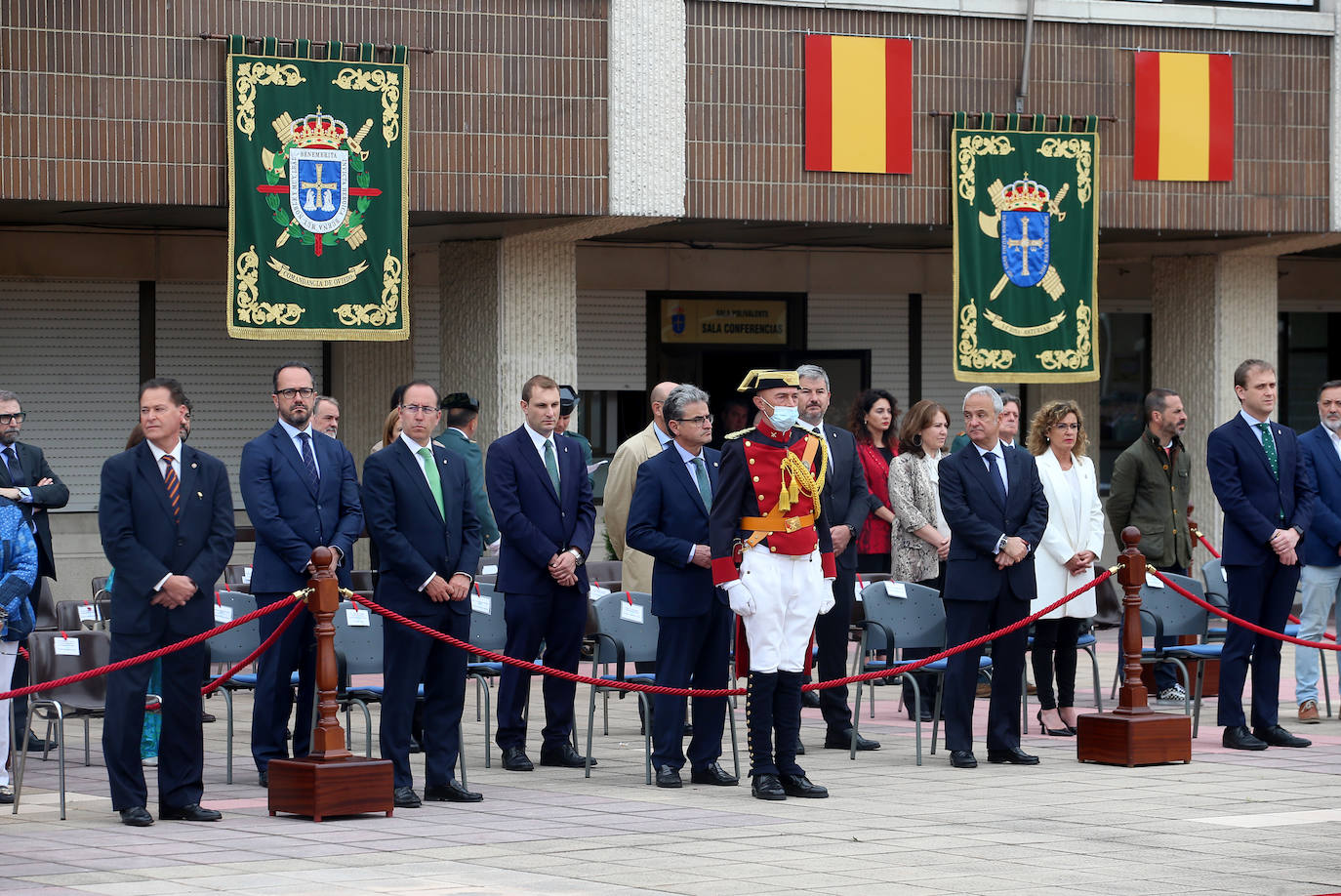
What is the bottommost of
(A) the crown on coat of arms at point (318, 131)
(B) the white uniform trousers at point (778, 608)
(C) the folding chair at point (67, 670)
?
(C) the folding chair at point (67, 670)

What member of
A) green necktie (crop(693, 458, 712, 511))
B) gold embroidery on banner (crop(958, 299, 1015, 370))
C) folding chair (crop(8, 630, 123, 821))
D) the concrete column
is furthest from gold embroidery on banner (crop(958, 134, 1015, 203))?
folding chair (crop(8, 630, 123, 821))

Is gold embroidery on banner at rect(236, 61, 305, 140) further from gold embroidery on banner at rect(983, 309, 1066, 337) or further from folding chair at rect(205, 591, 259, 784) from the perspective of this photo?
gold embroidery on banner at rect(983, 309, 1066, 337)

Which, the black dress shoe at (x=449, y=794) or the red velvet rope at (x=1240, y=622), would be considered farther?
the red velvet rope at (x=1240, y=622)

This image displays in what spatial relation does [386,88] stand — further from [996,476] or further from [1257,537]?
[1257,537]

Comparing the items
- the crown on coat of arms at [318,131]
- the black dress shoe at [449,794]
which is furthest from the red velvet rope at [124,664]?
the crown on coat of arms at [318,131]

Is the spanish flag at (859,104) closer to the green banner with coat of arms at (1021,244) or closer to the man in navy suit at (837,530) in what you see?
the green banner with coat of arms at (1021,244)

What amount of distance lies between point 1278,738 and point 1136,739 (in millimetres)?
1195

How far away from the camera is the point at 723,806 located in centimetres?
891

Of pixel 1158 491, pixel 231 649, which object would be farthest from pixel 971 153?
pixel 231 649

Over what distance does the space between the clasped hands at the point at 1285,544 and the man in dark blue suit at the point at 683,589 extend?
3078 mm

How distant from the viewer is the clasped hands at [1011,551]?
10.1 metres

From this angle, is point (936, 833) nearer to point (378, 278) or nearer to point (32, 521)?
point (32, 521)

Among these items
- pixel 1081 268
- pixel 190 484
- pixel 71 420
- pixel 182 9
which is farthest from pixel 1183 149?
pixel 190 484

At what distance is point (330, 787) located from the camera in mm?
8367
